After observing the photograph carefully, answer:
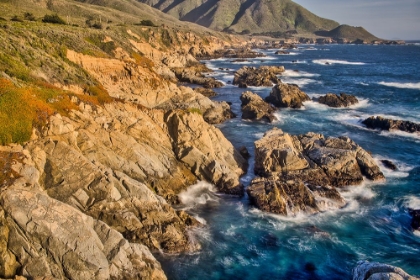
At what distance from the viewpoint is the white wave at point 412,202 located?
2802cm

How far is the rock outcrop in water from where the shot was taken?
27203 millimetres

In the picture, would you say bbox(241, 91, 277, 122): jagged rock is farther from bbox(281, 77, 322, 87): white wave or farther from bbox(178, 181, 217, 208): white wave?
bbox(281, 77, 322, 87): white wave

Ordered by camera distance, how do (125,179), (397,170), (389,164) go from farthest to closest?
(389,164) → (397,170) → (125,179)

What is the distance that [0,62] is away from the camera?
28062 millimetres

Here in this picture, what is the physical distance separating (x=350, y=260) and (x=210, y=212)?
11.0 metres

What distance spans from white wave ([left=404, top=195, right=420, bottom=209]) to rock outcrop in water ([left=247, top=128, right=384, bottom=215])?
3.61 meters

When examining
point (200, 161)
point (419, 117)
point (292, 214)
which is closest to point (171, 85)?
point (200, 161)

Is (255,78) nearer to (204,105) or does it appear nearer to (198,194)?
(204,105)

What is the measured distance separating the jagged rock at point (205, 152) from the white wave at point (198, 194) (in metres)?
0.75

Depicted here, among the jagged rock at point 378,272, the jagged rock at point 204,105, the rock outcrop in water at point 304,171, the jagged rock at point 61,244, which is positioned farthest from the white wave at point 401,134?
the jagged rock at point 61,244

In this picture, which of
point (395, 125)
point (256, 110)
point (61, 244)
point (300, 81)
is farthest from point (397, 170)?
point (300, 81)

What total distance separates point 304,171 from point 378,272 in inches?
568

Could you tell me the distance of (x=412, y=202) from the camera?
28.7 meters

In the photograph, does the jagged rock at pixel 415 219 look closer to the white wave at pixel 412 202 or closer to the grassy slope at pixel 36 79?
the white wave at pixel 412 202
